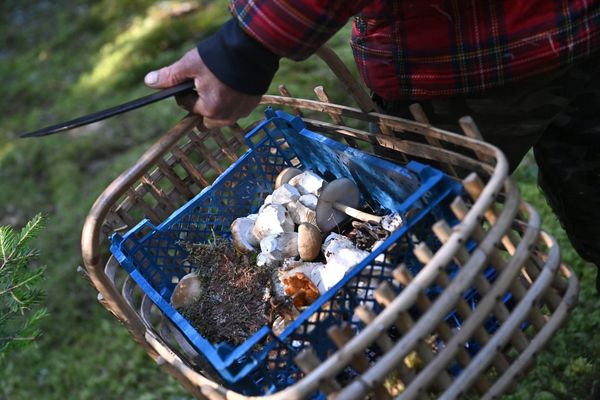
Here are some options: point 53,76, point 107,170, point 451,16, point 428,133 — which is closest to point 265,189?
point 428,133

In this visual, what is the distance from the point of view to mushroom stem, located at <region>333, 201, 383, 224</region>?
6.10ft

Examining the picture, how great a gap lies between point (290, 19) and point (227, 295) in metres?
0.78

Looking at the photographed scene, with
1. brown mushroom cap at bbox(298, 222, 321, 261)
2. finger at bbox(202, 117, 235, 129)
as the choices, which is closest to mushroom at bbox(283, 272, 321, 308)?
brown mushroom cap at bbox(298, 222, 321, 261)

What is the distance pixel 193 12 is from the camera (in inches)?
226

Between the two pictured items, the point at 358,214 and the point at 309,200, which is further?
the point at 309,200

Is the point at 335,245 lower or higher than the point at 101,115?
lower

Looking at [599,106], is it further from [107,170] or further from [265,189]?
[107,170]

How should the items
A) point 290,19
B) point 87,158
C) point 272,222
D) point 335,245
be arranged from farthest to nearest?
point 87,158, point 272,222, point 335,245, point 290,19

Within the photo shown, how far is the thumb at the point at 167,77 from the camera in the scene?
1.52m

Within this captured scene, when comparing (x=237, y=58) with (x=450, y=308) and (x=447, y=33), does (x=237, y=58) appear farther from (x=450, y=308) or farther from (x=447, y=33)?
(x=450, y=308)

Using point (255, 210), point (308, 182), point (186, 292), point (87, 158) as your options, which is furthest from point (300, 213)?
point (87, 158)

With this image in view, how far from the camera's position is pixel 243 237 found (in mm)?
1985

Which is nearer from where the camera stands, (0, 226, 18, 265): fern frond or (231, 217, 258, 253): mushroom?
(0, 226, 18, 265): fern frond

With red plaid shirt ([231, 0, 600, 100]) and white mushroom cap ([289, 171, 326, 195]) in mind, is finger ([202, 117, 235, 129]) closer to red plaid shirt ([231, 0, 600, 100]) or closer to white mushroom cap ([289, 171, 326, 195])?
red plaid shirt ([231, 0, 600, 100])
